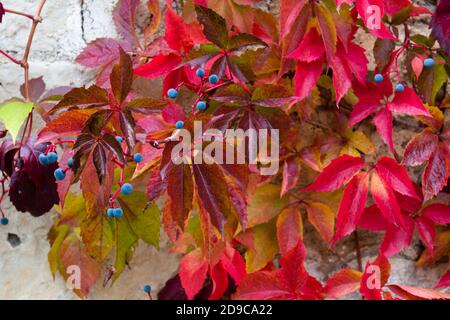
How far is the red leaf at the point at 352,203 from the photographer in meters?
0.98

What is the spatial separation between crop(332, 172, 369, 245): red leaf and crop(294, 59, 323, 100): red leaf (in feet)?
0.55

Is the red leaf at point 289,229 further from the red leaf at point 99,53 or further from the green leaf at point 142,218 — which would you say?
the red leaf at point 99,53

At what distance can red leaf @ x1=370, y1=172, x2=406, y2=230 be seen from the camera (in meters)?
0.97

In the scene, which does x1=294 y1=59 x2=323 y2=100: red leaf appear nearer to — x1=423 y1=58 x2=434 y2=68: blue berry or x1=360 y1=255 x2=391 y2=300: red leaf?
x1=423 y1=58 x2=434 y2=68: blue berry

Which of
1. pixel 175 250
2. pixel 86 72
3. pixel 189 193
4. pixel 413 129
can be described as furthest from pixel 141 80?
pixel 413 129

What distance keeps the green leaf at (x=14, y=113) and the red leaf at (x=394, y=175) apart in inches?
22.6

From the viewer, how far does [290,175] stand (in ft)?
3.49

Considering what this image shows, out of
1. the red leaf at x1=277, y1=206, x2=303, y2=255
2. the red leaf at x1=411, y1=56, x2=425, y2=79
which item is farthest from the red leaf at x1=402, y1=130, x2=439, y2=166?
the red leaf at x1=277, y1=206, x2=303, y2=255

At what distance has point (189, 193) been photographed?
771mm

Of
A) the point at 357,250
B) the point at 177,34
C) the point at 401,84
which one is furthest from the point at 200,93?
the point at 357,250

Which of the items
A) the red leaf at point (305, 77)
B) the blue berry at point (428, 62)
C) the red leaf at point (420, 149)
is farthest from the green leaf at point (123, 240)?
the blue berry at point (428, 62)

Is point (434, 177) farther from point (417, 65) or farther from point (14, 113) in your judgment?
point (14, 113)

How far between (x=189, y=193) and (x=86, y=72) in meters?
0.46
